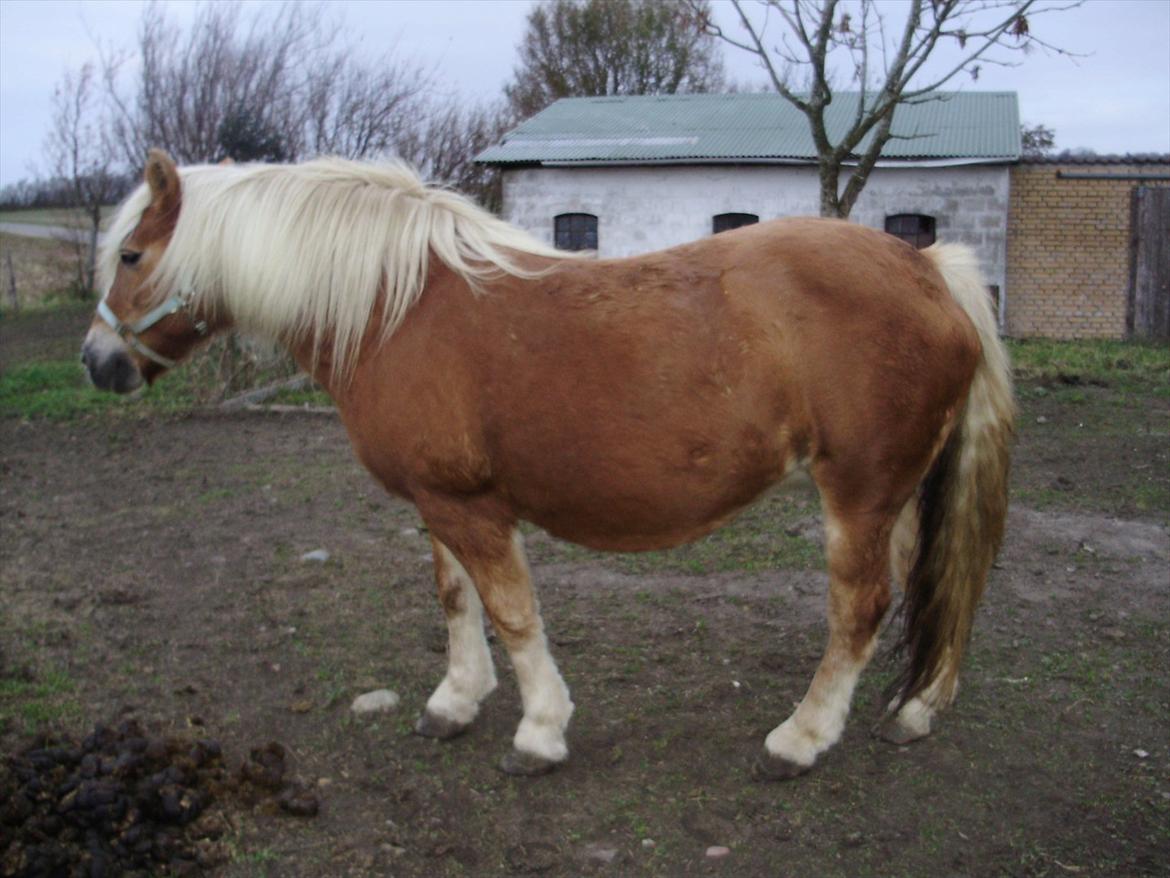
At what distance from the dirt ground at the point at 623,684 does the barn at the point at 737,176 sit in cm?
1125

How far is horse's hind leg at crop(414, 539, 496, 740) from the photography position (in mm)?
3742

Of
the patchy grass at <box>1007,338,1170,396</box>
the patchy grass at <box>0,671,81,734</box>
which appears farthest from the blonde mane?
the patchy grass at <box>1007,338,1170,396</box>

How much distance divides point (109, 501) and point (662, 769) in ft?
17.2

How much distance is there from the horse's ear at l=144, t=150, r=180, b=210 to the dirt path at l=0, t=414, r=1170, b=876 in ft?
6.13

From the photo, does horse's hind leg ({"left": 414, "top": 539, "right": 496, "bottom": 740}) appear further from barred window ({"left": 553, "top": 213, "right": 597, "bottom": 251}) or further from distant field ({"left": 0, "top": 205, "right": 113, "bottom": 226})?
distant field ({"left": 0, "top": 205, "right": 113, "bottom": 226})

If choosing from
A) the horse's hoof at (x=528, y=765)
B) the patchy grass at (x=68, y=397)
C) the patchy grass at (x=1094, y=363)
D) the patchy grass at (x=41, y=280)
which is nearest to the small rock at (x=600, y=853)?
the horse's hoof at (x=528, y=765)

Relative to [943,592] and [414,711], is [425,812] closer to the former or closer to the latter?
[414,711]

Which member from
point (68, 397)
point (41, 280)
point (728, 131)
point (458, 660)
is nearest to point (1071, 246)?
point (728, 131)

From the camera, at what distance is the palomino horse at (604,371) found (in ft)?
10.3

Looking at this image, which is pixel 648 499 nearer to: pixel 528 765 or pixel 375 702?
pixel 528 765

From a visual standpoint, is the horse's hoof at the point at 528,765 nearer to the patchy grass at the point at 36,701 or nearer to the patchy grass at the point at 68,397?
the patchy grass at the point at 36,701

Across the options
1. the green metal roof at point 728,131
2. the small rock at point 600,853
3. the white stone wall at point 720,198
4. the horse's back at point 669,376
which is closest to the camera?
the small rock at point 600,853

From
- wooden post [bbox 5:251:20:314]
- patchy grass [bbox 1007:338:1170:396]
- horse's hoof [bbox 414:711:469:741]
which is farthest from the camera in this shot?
wooden post [bbox 5:251:20:314]

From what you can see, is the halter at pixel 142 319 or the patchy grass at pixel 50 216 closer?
the halter at pixel 142 319
